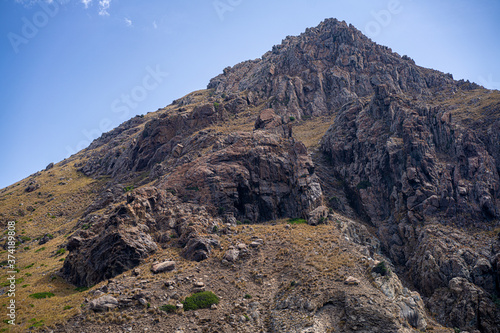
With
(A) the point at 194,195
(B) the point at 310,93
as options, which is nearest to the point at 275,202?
(A) the point at 194,195

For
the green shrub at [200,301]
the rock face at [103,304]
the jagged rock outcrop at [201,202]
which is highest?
the jagged rock outcrop at [201,202]

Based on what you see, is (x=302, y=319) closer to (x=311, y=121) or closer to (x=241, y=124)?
(x=241, y=124)

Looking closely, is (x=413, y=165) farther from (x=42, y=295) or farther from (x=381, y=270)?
(x=42, y=295)

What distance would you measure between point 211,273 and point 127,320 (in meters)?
11.2

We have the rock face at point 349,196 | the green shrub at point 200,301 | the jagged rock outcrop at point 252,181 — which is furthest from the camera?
the jagged rock outcrop at point 252,181

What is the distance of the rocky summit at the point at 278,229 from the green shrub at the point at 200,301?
15 cm

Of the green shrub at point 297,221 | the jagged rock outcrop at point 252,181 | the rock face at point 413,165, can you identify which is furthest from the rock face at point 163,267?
the rock face at point 413,165

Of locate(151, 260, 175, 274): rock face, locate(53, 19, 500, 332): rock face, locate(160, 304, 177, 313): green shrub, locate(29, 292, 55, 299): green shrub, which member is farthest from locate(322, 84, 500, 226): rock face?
locate(29, 292, 55, 299): green shrub

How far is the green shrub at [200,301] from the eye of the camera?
3175 centimetres

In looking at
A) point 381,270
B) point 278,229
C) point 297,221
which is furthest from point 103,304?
point 297,221

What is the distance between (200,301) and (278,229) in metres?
18.6

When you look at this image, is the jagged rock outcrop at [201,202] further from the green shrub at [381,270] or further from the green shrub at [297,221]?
the green shrub at [381,270]

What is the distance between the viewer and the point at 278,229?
47.3m

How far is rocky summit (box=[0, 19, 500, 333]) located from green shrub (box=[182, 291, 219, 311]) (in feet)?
0.49
